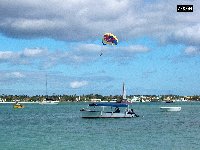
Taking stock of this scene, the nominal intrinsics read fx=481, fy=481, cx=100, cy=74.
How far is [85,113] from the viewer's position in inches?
4077

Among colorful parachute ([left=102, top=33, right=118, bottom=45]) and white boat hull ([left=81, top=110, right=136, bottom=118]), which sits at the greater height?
colorful parachute ([left=102, top=33, right=118, bottom=45])

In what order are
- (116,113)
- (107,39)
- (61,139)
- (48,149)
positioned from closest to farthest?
(48,149) → (61,139) → (107,39) → (116,113)

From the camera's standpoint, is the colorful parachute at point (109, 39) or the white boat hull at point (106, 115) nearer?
the colorful parachute at point (109, 39)

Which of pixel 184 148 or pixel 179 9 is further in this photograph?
pixel 184 148

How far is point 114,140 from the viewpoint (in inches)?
2158

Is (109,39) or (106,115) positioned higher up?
(109,39)

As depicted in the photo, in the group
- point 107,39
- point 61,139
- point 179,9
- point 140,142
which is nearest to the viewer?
point 179,9

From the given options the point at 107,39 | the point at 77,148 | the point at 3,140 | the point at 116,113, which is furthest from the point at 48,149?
the point at 116,113

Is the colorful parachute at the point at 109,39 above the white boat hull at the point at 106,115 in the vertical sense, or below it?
above

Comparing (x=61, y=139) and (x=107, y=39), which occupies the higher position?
(x=107, y=39)

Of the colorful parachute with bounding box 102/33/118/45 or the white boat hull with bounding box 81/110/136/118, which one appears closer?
the colorful parachute with bounding box 102/33/118/45

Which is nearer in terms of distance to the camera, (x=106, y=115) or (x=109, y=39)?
(x=109, y=39)

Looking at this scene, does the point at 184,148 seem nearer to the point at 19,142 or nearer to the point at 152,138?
the point at 152,138

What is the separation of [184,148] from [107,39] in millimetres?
32693
